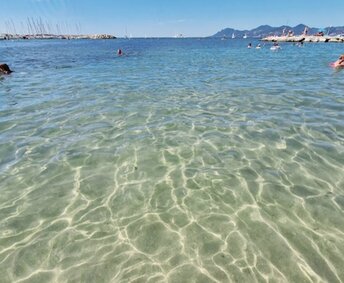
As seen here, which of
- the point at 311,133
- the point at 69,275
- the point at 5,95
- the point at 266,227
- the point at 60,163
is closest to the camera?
the point at 69,275

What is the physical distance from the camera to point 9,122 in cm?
1027

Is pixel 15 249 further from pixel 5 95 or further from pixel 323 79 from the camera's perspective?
pixel 323 79

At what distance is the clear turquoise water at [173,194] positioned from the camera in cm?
418

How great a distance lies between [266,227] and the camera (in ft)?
16.0

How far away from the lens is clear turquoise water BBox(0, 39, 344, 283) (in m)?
4.18

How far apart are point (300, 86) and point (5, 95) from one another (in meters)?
17.1

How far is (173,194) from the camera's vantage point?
5.89 m

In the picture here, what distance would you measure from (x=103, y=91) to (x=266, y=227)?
513 inches

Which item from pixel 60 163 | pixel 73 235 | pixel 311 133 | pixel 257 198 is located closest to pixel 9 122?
pixel 60 163

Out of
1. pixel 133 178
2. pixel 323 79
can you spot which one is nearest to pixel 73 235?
pixel 133 178

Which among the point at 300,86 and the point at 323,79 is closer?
the point at 300,86

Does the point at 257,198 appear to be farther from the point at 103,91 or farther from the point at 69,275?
the point at 103,91

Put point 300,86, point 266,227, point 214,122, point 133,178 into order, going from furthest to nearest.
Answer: point 300,86 → point 214,122 → point 133,178 → point 266,227

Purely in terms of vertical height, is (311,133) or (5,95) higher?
(311,133)
